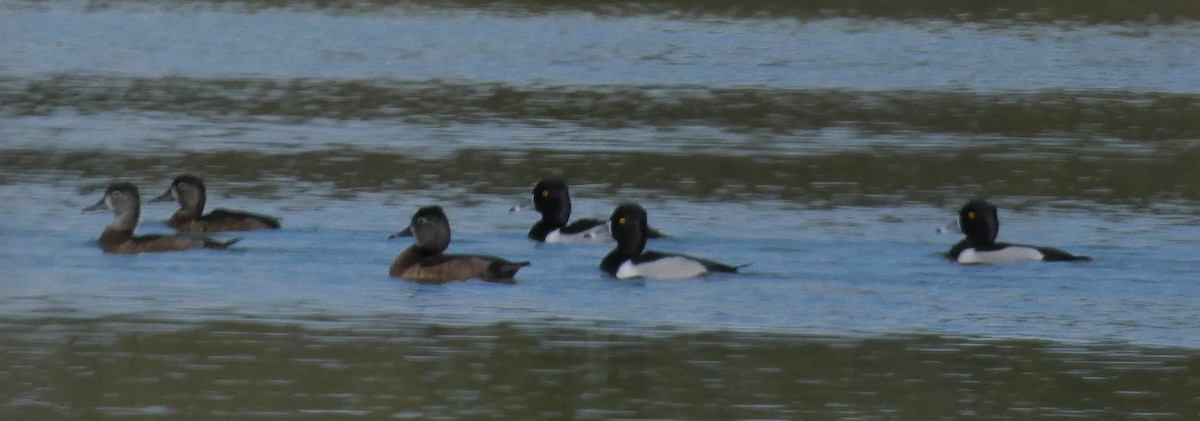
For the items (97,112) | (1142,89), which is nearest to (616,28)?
(1142,89)

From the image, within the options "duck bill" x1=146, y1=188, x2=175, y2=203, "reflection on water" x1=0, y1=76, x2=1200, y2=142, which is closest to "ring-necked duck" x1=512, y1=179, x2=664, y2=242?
"duck bill" x1=146, y1=188, x2=175, y2=203

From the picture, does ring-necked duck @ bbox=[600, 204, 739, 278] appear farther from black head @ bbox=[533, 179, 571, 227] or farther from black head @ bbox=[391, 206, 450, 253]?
black head @ bbox=[533, 179, 571, 227]

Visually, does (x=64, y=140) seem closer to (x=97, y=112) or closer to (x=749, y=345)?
(x=97, y=112)

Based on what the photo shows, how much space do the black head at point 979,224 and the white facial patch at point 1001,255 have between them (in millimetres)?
122

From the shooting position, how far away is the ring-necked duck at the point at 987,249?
1294 centimetres

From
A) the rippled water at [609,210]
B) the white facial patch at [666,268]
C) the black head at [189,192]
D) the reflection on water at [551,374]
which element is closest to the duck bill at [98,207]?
the rippled water at [609,210]

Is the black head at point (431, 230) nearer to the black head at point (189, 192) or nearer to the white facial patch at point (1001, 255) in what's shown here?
the black head at point (189, 192)

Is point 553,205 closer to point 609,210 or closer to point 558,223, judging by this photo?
point 558,223

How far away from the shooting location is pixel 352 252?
13070 millimetres

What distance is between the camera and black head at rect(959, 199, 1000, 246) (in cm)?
1317

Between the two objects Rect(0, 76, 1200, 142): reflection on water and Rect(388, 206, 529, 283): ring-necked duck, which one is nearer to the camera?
Rect(388, 206, 529, 283): ring-necked duck

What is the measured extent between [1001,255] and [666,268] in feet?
6.56

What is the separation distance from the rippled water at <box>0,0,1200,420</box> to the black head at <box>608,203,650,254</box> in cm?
24

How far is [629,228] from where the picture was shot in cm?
1277
